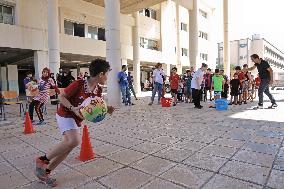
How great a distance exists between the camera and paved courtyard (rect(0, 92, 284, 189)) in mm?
3193

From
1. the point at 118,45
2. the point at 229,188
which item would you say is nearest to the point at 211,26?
the point at 118,45

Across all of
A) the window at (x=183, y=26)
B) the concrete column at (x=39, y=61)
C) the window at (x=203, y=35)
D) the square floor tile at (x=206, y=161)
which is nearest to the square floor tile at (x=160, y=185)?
the square floor tile at (x=206, y=161)

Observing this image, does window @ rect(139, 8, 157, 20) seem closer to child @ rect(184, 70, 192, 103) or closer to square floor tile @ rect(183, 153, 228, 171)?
child @ rect(184, 70, 192, 103)

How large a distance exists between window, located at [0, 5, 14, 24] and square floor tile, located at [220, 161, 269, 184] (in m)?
A: 17.2

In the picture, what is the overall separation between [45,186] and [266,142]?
3992 millimetres

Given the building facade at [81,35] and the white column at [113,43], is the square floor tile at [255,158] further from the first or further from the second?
the building facade at [81,35]

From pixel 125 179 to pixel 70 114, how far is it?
3.65 feet

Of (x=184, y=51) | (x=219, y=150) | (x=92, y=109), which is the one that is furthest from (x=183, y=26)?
(x=92, y=109)

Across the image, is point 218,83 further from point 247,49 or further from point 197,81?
point 247,49

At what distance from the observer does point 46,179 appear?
3.16 metres

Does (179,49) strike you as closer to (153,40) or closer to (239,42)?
(153,40)

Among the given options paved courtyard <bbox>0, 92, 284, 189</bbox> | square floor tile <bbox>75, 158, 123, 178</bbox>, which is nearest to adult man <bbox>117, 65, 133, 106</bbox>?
paved courtyard <bbox>0, 92, 284, 189</bbox>

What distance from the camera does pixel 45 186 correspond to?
3.18 m

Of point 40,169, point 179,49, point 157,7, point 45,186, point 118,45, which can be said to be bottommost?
point 45,186
